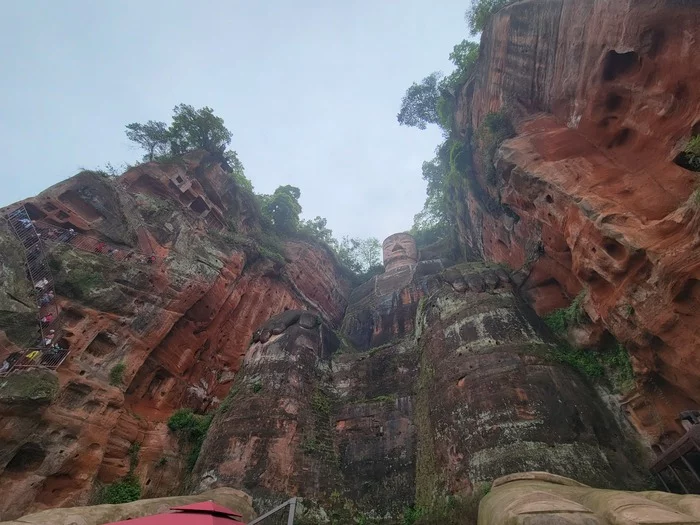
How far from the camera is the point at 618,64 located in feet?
38.2

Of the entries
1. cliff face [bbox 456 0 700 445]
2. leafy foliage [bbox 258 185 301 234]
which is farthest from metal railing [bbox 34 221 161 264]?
cliff face [bbox 456 0 700 445]

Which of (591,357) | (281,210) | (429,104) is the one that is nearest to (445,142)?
(429,104)

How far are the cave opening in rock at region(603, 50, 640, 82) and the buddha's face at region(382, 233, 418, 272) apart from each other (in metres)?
26.9

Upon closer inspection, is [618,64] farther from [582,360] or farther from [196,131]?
[196,131]

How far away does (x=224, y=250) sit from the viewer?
22.5 meters

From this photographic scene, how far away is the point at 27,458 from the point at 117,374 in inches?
151

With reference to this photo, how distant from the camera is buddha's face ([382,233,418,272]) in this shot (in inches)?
1539

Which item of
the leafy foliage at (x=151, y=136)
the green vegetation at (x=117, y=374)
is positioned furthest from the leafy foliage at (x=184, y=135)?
the green vegetation at (x=117, y=374)

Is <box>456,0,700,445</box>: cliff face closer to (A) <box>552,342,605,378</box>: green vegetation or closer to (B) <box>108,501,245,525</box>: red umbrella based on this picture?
(A) <box>552,342,605,378</box>: green vegetation

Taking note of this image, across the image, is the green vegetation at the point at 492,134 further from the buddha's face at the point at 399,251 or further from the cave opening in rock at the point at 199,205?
the buddha's face at the point at 399,251

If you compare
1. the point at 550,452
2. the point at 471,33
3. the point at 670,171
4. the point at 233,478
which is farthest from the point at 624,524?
the point at 471,33

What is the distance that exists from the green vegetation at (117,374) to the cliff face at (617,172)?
18.3m

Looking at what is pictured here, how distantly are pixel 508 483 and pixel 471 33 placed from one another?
24.5 m

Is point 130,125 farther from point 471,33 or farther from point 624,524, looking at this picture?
point 624,524
